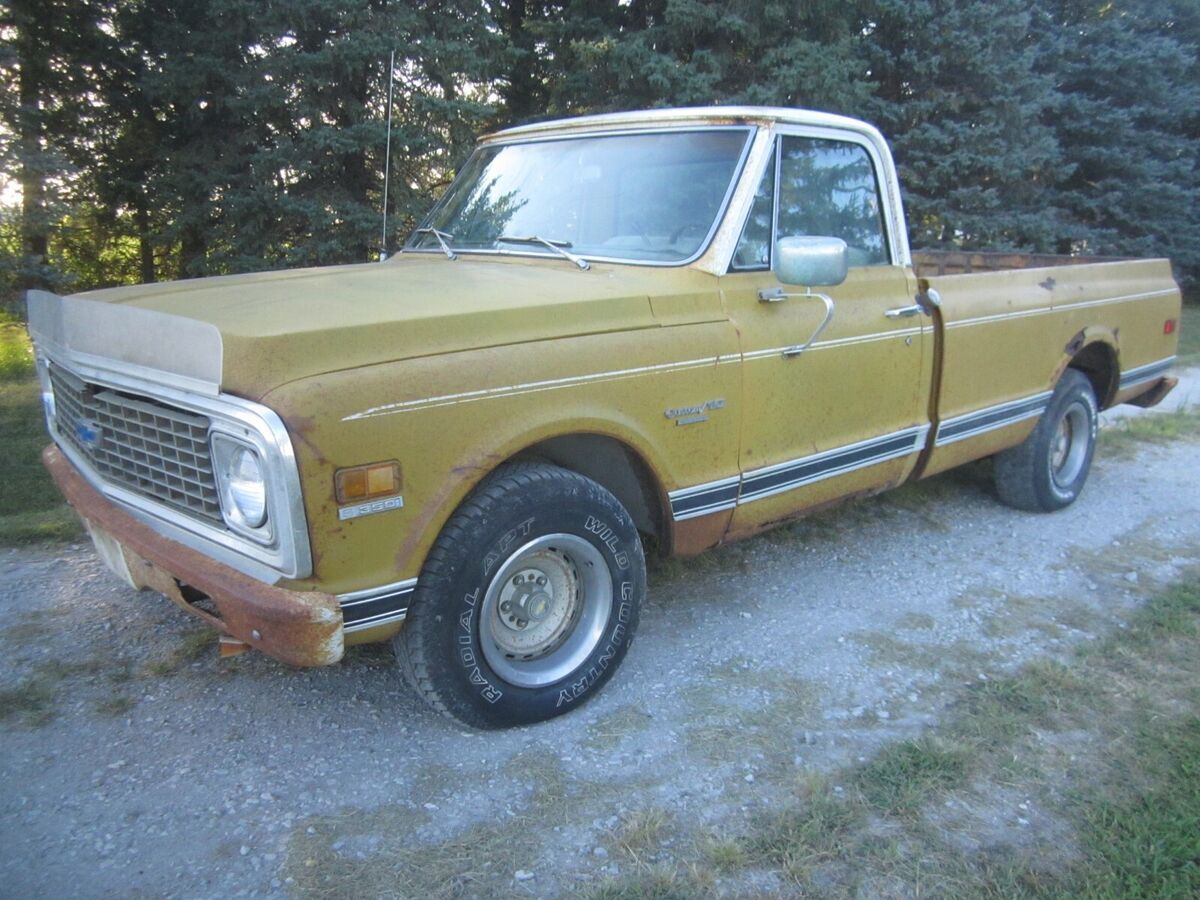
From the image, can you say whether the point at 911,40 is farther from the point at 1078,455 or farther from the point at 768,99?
the point at 1078,455

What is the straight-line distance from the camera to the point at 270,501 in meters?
2.47

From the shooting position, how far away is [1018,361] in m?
4.86

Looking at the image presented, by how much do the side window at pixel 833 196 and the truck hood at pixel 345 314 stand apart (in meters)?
0.63

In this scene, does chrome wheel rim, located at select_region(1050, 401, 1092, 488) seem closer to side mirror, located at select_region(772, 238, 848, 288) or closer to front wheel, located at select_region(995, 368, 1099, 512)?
A: front wheel, located at select_region(995, 368, 1099, 512)

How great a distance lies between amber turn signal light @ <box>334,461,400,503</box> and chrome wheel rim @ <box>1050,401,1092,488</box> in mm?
4281

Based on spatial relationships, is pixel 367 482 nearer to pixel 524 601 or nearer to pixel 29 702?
pixel 524 601

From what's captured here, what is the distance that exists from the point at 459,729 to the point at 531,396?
1.14 metres

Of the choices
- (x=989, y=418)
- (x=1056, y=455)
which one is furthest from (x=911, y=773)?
(x=1056, y=455)

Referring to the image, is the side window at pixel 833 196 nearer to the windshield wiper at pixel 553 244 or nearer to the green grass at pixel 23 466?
the windshield wiper at pixel 553 244

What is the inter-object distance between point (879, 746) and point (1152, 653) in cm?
142

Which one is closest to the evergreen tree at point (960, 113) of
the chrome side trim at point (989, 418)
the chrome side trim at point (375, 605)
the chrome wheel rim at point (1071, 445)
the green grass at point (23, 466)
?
the chrome wheel rim at point (1071, 445)

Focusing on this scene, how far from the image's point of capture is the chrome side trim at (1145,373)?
5.71m

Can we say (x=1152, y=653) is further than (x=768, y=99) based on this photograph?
No

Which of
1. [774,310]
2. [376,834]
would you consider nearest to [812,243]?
[774,310]
